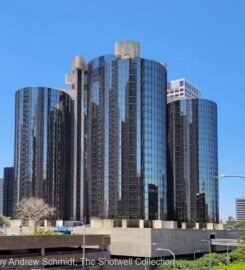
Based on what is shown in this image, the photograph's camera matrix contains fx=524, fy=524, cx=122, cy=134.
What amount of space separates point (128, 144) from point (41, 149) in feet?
120

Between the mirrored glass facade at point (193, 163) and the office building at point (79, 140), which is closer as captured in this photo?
the mirrored glass facade at point (193, 163)

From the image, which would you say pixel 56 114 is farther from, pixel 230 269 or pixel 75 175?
pixel 230 269

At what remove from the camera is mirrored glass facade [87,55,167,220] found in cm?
13200

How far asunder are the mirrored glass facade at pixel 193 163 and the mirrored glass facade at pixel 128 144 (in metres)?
15.2

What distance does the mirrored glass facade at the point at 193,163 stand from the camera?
498 feet

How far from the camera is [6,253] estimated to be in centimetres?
8150

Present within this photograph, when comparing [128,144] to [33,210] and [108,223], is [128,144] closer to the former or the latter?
[108,223]

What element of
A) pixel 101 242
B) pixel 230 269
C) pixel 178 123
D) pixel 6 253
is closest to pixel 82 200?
pixel 178 123

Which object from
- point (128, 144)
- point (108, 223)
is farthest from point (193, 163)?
point (108, 223)

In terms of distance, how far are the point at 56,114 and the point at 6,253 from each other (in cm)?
8547

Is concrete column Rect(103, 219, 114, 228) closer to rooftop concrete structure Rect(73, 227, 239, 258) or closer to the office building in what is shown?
rooftop concrete structure Rect(73, 227, 239, 258)

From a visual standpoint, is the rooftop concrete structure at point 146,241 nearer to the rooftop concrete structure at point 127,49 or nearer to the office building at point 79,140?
the office building at point 79,140

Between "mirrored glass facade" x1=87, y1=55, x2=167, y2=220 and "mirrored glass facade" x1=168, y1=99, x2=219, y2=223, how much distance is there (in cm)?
1524

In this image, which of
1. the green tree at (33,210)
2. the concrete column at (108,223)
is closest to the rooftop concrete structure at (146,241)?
the concrete column at (108,223)
